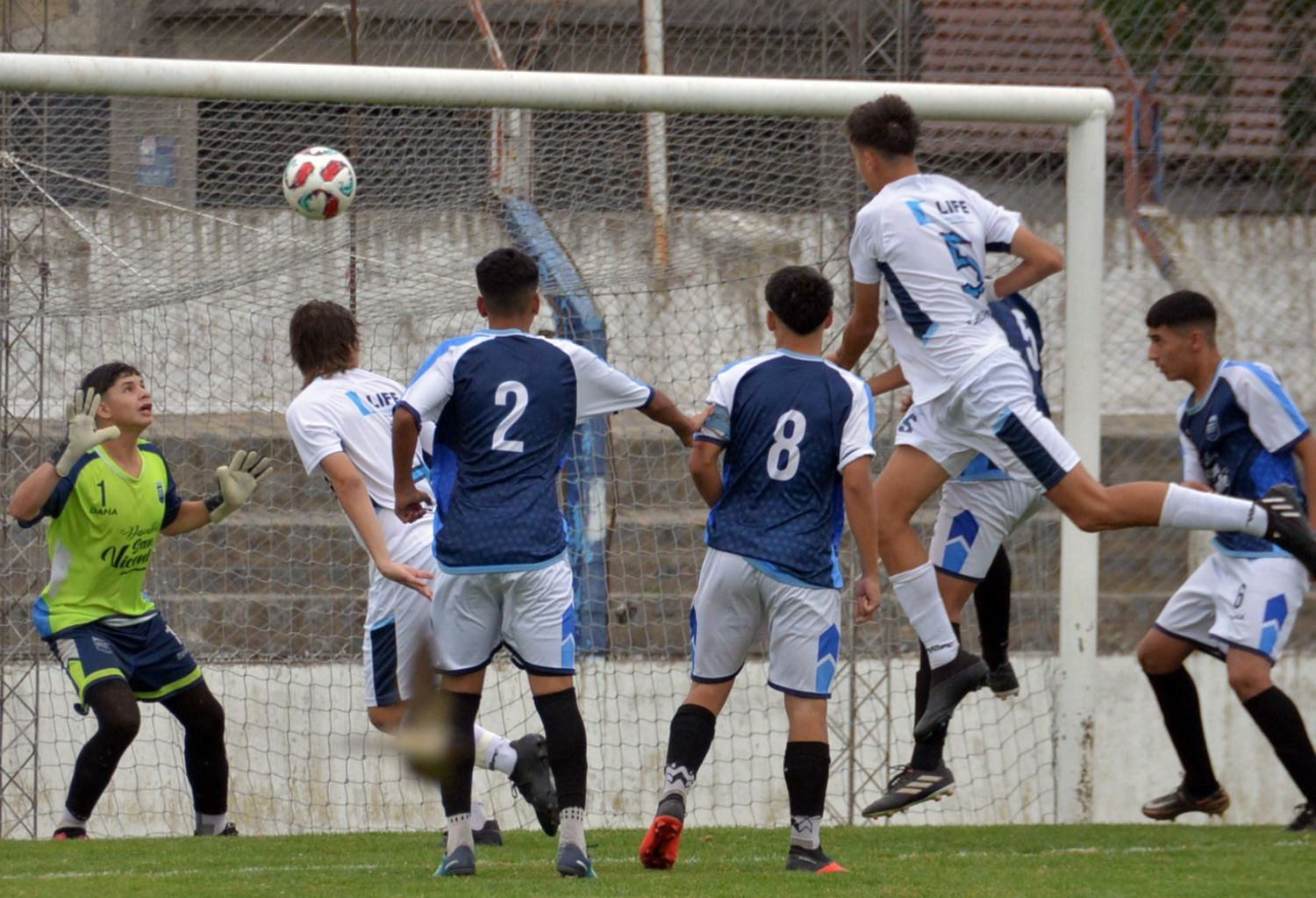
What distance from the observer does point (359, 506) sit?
16.8 ft

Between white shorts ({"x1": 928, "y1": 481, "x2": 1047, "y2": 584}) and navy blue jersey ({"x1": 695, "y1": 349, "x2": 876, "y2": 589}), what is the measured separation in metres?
1.12

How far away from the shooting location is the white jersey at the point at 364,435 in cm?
529

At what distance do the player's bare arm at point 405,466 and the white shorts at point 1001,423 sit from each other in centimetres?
176

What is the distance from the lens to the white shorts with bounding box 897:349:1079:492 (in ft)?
17.4

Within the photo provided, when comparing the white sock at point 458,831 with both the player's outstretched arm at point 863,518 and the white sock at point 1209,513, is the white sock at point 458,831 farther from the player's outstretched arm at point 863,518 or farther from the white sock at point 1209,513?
the white sock at point 1209,513

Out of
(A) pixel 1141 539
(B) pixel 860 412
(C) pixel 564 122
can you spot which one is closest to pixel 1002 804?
(A) pixel 1141 539

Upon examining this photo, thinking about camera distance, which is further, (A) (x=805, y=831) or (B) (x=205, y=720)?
(B) (x=205, y=720)

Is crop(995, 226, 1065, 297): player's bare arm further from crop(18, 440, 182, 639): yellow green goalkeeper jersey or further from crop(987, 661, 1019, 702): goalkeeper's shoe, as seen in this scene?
crop(18, 440, 182, 639): yellow green goalkeeper jersey

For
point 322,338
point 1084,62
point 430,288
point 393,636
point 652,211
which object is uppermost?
point 1084,62

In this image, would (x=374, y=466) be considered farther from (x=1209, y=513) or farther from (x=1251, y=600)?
(x=1251, y=600)

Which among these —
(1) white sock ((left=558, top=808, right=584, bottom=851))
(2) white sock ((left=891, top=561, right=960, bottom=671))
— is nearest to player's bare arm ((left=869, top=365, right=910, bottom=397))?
(2) white sock ((left=891, top=561, right=960, bottom=671))

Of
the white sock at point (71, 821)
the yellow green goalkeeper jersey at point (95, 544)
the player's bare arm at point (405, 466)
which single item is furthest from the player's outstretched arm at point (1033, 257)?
the white sock at point (71, 821)

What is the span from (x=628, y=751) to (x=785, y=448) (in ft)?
14.8

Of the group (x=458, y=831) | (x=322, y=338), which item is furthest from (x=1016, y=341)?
(x=458, y=831)
